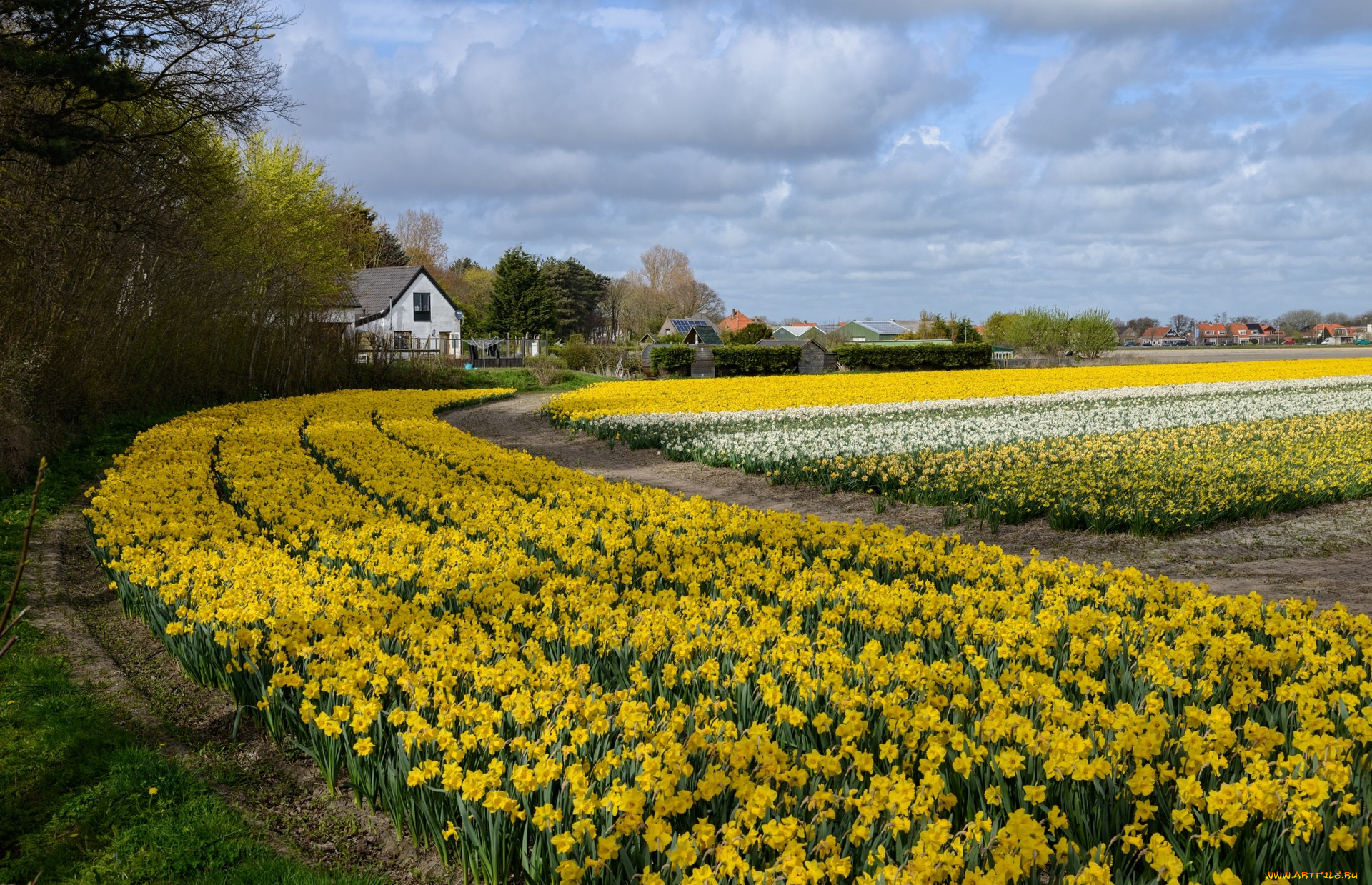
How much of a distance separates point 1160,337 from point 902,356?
4242 inches

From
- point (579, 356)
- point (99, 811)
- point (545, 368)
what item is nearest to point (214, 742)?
point (99, 811)

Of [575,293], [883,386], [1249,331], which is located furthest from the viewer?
[1249,331]

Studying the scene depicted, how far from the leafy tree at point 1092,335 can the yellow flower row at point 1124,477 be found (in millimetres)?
33840

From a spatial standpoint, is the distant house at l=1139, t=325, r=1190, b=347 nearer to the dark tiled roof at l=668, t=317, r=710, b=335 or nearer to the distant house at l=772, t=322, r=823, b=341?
the distant house at l=772, t=322, r=823, b=341

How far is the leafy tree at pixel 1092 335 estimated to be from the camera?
45.0 metres

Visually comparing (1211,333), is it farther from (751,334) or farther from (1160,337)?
(751,334)

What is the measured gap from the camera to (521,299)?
58500mm

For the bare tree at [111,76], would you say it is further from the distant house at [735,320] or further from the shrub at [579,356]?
the distant house at [735,320]

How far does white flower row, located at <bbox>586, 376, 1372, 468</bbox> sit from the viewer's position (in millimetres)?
12812

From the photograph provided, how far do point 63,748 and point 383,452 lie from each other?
651 cm

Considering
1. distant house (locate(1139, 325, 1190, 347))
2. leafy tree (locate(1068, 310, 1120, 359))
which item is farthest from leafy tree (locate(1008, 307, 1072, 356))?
distant house (locate(1139, 325, 1190, 347))

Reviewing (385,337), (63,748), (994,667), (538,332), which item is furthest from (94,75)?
(538,332)

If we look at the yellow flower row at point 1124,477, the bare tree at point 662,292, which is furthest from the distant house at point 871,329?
the yellow flower row at point 1124,477

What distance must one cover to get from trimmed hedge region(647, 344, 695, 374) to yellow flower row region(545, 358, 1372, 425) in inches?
250
